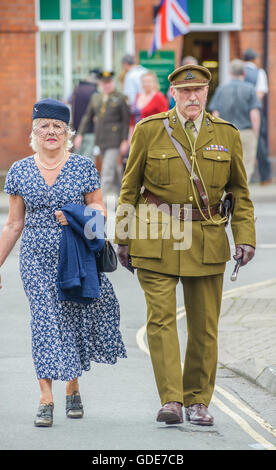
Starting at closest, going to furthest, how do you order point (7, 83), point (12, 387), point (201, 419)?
point (201, 419) < point (12, 387) < point (7, 83)

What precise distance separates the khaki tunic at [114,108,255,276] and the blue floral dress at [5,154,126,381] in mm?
292

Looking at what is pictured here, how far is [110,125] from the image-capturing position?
16.0 m

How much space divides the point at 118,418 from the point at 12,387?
0.99m

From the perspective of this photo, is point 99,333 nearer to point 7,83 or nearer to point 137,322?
point 137,322

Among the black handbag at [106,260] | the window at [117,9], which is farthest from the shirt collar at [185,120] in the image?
the window at [117,9]

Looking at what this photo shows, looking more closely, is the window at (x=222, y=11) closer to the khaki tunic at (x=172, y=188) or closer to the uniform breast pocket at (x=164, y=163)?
the khaki tunic at (x=172, y=188)

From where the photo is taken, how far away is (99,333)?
6469 mm

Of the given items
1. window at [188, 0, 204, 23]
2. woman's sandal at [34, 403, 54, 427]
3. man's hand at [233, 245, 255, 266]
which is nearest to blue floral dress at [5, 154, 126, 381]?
woman's sandal at [34, 403, 54, 427]

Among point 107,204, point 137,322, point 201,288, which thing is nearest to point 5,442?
point 201,288

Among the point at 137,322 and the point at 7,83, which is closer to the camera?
the point at 137,322

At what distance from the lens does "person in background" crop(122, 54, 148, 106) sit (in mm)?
18672

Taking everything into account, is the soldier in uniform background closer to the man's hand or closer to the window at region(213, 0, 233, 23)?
the window at region(213, 0, 233, 23)

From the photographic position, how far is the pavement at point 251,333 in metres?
7.47

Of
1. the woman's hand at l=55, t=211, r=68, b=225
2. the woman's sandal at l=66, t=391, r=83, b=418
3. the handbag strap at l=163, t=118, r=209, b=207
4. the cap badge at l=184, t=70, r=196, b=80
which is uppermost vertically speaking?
the cap badge at l=184, t=70, r=196, b=80
